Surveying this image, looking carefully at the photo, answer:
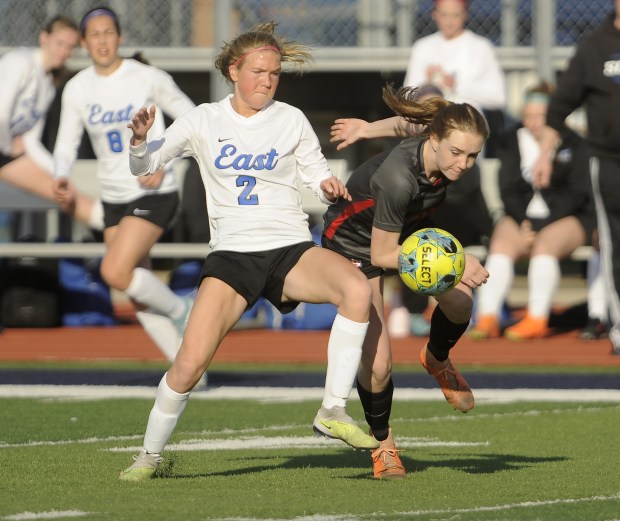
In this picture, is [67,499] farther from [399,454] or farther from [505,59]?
[505,59]

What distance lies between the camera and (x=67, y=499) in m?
5.42

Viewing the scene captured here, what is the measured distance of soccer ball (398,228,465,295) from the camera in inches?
234

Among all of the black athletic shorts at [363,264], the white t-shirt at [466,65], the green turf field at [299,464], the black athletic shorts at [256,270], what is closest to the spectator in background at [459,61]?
the white t-shirt at [466,65]

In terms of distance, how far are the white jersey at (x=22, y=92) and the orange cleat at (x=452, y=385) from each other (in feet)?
19.5

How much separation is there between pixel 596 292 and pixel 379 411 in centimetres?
660

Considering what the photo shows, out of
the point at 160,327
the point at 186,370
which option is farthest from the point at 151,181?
the point at 186,370

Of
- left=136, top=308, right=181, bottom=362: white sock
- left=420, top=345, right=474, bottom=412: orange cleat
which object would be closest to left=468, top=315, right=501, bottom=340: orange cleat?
left=136, top=308, right=181, bottom=362: white sock

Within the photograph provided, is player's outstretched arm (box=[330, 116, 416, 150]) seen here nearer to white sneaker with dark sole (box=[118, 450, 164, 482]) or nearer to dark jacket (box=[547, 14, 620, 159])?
white sneaker with dark sole (box=[118, 450, 164, 482])

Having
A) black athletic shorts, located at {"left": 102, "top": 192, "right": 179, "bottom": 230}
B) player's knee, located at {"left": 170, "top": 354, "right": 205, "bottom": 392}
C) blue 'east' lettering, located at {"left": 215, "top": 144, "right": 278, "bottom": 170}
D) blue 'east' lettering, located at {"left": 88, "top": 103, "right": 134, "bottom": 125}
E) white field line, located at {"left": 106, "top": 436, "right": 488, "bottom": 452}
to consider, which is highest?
blue 'east' lettering, located at {"left": 215, "top": 144, "right": 278, "bottom": 170}

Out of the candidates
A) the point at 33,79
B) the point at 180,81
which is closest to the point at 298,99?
the point at 180,81

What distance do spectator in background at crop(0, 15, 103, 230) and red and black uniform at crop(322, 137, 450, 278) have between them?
14.2 feet

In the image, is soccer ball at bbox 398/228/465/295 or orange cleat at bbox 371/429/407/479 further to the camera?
orange cleat at bbox 371/429/407/479

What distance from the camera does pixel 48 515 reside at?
198 inches

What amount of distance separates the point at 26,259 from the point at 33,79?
251cm
